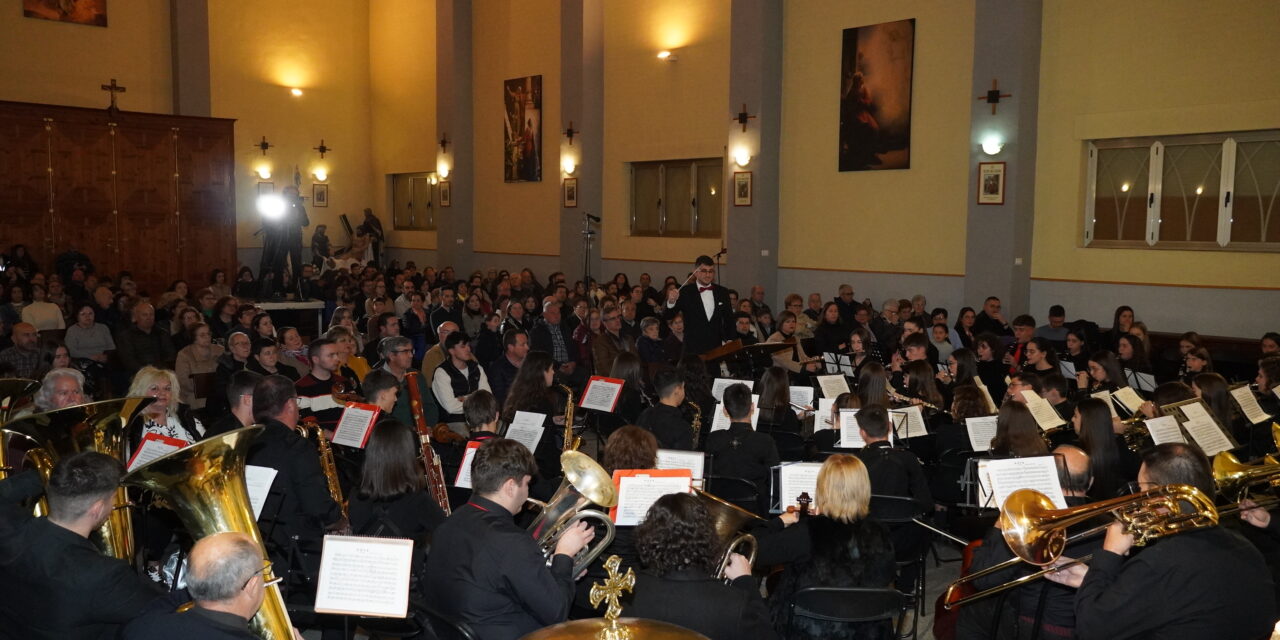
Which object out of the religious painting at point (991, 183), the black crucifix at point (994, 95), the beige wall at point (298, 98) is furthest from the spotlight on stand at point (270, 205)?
the black crucifix at point (994, 95)

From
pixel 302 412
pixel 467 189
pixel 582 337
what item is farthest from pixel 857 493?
pixel 467 189

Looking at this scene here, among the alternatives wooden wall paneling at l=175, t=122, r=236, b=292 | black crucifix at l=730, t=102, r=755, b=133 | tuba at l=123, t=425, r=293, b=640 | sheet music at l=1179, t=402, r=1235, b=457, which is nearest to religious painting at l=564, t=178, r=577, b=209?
black crucifix at l=730, t=102, r=755, b=133

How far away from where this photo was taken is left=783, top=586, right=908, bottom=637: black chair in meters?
3.88

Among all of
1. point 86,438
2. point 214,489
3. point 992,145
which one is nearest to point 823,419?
point 214,489

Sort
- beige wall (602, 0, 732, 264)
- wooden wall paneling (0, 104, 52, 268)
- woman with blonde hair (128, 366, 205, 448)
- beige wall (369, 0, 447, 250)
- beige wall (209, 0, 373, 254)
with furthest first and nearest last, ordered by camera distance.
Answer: beige wall (369, 0, 447, 250), beige wall (209, 0, 373, 254), wooden wall paneling (0, 104, 52, 268), beige wall (602, 0, 732, 264), woman with blonde hair (128, 366, 205, 448)

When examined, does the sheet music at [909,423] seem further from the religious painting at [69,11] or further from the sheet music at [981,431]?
the religious painting at [69,11]

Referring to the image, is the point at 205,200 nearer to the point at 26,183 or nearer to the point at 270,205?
the point at 270,205

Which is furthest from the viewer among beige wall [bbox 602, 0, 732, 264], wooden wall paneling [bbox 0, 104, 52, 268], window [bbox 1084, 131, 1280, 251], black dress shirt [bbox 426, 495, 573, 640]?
wooden wall paneling [bbox 0, 104, 52, 268]

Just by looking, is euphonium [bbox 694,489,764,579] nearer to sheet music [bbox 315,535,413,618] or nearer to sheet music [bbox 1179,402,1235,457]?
sheet music [bbox 315,535,413,618]

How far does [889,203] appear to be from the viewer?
1462 centimetres

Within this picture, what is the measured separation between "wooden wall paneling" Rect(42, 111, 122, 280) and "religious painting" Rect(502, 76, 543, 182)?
7.71 metres

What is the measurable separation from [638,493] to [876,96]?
38.4 ft

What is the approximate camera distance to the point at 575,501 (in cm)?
366

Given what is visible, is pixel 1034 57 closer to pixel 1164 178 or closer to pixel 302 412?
pixel 1164 178
